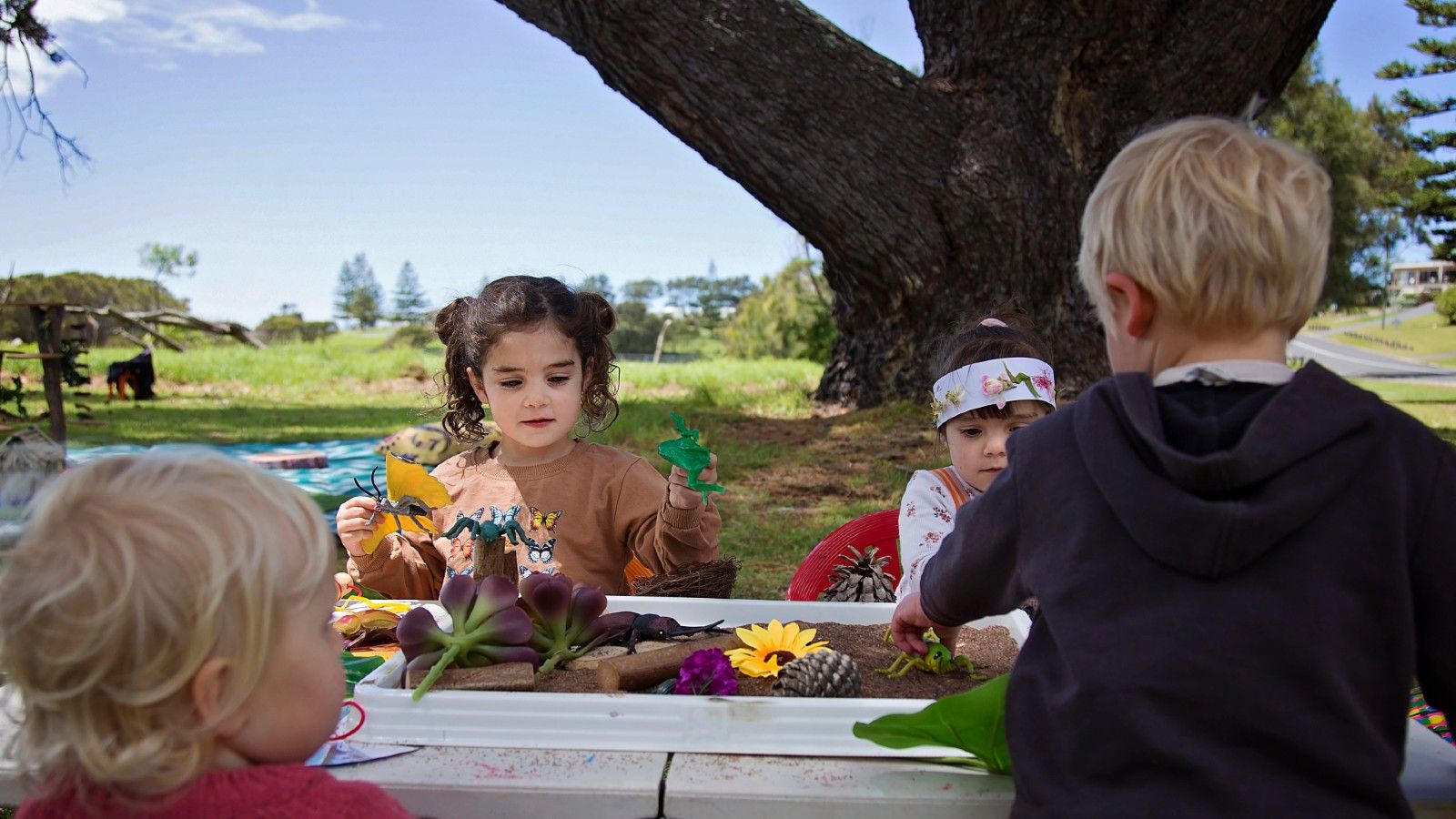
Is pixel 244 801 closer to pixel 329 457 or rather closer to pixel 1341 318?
pixel 329 457

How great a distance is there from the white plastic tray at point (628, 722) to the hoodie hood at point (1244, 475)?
431mm

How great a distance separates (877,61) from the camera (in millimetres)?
6293

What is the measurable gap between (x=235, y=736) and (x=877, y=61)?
5.90 m

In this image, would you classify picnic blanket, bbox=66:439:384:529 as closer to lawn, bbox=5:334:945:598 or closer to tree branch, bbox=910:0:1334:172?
lawn, bbox=5:334:945:598

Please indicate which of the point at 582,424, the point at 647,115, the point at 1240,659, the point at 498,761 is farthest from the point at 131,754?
the point at 647,115

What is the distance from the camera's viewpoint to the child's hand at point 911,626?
160cm

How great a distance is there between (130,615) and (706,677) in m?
0.82

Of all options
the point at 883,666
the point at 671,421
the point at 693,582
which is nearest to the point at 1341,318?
the point at 671,421

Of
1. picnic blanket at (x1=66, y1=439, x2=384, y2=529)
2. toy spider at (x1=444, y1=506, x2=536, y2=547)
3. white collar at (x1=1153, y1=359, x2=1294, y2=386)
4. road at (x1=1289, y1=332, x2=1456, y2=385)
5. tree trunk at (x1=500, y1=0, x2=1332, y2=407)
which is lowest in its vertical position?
road at (x1=1289, y1=332, x2=1456, y2=385)

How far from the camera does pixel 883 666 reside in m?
1.72

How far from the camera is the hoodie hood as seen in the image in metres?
1.07

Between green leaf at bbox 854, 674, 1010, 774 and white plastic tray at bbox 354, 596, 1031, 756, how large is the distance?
1.2 inches

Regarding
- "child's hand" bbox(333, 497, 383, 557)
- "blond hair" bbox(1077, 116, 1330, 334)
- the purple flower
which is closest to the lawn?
"child's hand" bbox(333, 497, 383, 557)

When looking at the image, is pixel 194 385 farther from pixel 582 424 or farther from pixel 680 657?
pixel 680 657
